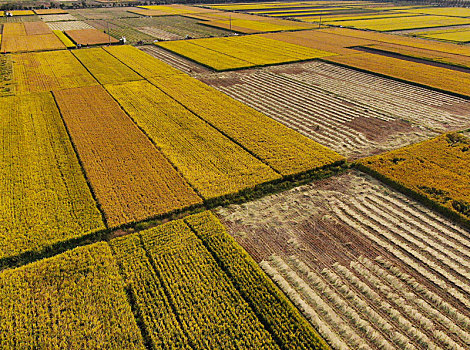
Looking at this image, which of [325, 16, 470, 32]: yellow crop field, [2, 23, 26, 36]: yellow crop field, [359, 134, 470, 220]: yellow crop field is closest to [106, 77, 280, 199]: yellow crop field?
[359, 134, 470, 220]: yellow crop field

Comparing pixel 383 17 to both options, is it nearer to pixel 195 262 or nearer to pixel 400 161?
pixel 400 161

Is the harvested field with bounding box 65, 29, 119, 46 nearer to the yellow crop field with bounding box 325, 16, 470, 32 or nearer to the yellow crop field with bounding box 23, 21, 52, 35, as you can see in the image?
the yellow crop field with bounding box 23, 21, 52, 35

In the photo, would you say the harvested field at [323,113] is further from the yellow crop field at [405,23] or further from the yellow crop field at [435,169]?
the yellow crop field at [405,23]

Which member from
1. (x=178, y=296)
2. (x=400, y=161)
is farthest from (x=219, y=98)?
(x=178, y=296)

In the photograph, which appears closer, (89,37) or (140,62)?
(140,62)

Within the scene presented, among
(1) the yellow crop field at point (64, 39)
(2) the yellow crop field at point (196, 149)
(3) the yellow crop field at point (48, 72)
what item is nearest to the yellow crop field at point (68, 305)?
(2) the yellow crop field at point (196, 149)

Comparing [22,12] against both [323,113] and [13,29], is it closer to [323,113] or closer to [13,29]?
[13,29]

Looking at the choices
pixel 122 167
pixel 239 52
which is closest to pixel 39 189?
pixel 122 167
